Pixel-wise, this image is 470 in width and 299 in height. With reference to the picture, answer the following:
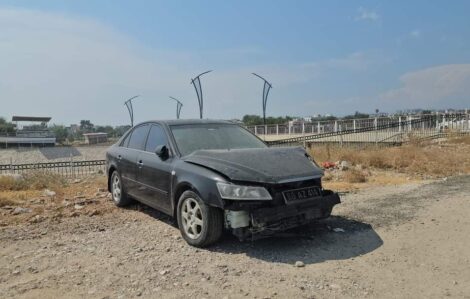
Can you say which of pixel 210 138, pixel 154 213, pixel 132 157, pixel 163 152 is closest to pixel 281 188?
pixel 210 138

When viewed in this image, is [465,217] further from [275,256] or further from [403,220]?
[275,256]

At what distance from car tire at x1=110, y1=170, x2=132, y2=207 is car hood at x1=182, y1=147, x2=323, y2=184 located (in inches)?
87.6

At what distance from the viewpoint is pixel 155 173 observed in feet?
20.7

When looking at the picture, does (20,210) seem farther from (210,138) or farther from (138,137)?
(210,138)

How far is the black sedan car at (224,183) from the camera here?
196 inches

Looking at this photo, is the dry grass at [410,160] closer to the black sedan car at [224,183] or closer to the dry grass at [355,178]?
the dry grass at [355,178]

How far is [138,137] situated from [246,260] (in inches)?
130

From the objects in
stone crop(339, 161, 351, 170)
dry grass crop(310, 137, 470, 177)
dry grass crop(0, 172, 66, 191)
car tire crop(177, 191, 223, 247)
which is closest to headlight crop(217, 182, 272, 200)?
car tire crop(177, 191, 223, 247)

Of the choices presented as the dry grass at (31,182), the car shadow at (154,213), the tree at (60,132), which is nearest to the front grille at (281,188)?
the car shadow at (154,213)

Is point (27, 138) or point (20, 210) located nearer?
point (20, 210)

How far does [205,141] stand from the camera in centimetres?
635

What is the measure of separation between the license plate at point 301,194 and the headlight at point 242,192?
0.30 metres

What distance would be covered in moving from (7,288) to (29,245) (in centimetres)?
149

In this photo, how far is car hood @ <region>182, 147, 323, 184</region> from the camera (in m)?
5.08
